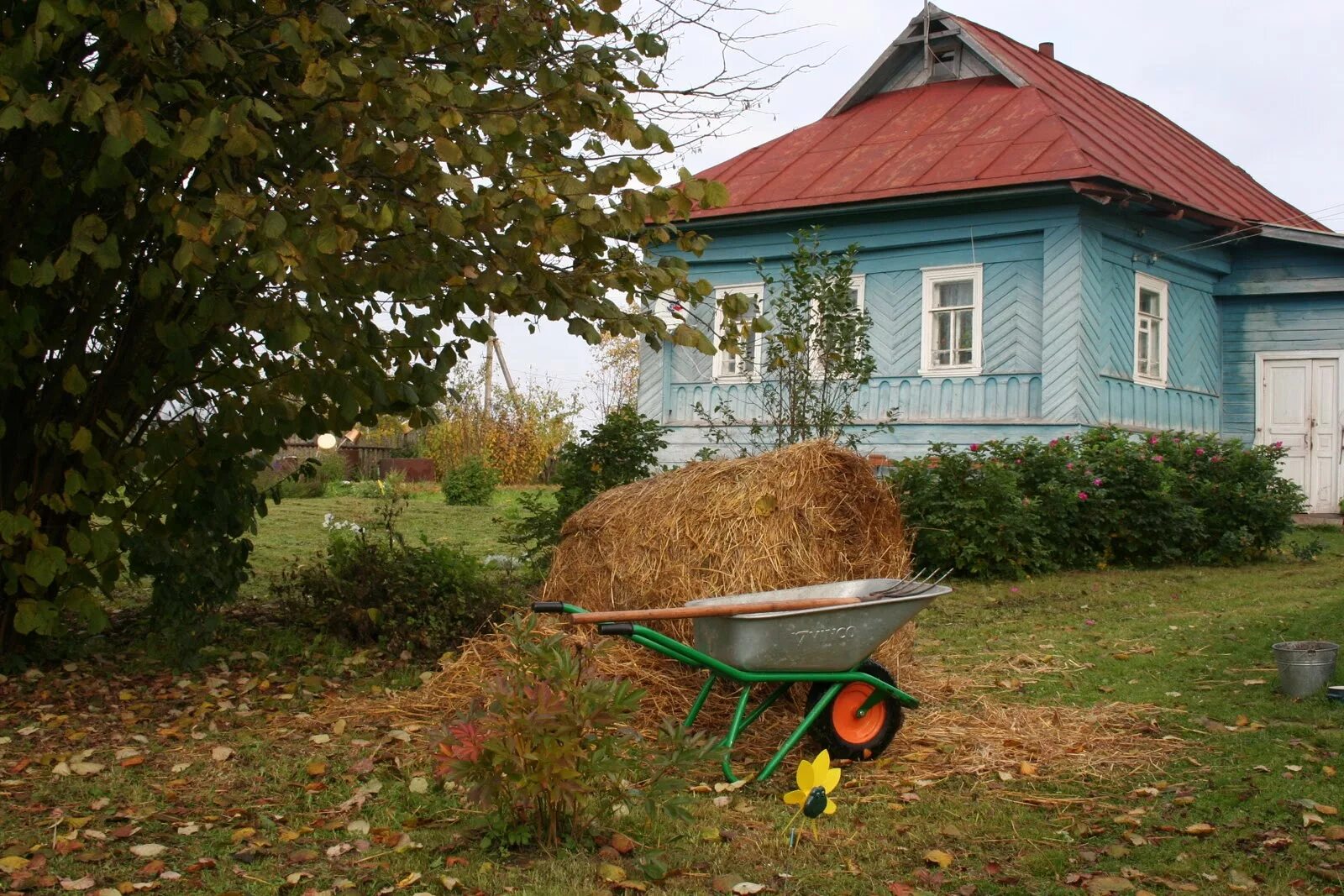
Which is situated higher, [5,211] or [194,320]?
[5,211]

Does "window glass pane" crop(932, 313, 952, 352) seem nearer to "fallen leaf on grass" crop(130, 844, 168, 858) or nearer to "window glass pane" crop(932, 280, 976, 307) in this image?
"window glass pane" crop(932, 280, 976, 307)

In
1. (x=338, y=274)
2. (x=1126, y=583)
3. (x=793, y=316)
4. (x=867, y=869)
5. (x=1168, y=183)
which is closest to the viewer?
(x=867, y=869)

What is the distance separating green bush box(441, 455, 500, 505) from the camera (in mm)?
19531

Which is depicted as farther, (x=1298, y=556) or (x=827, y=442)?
(x=1298, y=556)

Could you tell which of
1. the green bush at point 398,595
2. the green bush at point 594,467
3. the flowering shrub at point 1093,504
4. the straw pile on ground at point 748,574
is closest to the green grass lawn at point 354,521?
the green bush at point 594,467

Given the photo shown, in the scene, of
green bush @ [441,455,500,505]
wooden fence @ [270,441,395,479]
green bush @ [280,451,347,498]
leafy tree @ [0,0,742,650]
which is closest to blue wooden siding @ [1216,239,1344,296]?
green bush @ [441,455,500,505]

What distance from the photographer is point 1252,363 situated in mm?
17891

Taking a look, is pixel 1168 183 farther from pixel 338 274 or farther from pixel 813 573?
pixel 338 274

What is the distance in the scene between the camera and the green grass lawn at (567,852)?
3852 millimetres

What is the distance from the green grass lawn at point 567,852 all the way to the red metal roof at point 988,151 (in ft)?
32.1

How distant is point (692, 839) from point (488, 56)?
3480mm

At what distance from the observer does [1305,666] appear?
6.11 m

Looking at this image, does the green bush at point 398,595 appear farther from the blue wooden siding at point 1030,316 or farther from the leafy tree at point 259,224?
the blue wooden siding at point 1030,316

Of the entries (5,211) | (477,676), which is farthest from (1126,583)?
(5,211)
